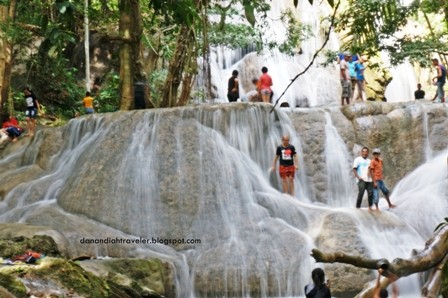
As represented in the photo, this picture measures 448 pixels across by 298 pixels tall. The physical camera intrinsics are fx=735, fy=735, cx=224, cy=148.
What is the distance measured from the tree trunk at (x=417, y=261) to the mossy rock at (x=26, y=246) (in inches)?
250

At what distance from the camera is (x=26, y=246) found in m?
9.24

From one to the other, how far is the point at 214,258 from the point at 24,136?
8.52 meters

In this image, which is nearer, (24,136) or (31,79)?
(24,136)

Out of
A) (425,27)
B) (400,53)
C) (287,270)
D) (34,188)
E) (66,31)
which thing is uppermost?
(425,27)

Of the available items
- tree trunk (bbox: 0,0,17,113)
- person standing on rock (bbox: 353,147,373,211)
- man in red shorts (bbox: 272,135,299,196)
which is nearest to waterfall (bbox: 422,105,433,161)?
person standing on rock (bbox: 353,147,373,211)

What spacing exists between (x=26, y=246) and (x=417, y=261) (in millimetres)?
6974

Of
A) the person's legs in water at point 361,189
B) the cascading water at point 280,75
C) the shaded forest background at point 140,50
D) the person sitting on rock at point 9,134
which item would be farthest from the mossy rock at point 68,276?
the cascading water at point 280,75

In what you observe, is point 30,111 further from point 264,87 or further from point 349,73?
point 349,73

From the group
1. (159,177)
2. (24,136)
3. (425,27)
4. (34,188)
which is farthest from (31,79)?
(425,27)

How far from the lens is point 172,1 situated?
3996 mm

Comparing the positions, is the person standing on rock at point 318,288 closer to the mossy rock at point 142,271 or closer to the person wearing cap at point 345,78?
the mossy rock at point 142,271

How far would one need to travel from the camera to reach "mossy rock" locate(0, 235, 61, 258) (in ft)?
29.3

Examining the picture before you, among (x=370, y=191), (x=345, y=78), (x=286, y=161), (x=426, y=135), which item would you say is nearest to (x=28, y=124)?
(x=286, y=161)

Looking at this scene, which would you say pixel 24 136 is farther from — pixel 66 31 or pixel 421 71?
pixel 421 71
